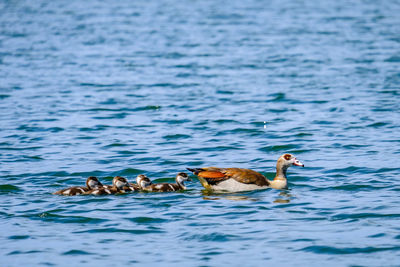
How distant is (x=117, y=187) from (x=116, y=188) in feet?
0.11

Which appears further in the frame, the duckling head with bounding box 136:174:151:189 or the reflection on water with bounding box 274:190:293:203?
the duckling head with bounding box 136:174:151:189

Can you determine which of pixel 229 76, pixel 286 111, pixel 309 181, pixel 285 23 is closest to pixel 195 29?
pixel 285 23

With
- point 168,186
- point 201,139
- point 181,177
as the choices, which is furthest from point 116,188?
point 201,139

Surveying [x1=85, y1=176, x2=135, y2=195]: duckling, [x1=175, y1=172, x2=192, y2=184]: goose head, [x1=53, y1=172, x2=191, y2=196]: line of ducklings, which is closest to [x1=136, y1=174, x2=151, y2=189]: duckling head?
[x1=53, y1=172, x2=191, y2=196]: line of ducklings

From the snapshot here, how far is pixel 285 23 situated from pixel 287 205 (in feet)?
114

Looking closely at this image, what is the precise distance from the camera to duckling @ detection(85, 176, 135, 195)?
49.9ft

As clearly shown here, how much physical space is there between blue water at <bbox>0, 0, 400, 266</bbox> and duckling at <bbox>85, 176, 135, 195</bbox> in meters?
0.27

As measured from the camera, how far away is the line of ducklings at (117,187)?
15180mm

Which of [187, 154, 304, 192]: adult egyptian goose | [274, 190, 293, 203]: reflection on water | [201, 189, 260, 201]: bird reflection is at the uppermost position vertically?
[187, 154, 304, 192]: adult egyptian goose

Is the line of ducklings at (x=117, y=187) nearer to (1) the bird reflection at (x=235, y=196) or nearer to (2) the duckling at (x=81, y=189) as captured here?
(2) the duckling at (x=81, y=189)

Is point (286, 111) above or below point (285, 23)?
below

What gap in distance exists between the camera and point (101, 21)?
51.2 metres

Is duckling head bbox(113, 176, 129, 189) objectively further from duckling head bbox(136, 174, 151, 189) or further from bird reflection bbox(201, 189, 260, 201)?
bird reflection bbox(201, 189, 260, 201)

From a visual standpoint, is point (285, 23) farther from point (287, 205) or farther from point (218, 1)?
point (287, 205)
